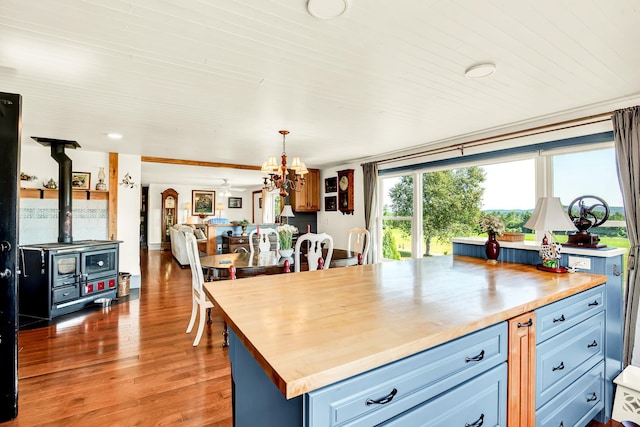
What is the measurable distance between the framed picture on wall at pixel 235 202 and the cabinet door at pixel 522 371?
12.2m

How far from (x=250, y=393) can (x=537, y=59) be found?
245cm

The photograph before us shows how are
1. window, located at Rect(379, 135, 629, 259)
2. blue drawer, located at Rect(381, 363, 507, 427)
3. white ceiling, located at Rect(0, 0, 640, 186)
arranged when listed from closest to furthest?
blue drawer, located at Rect(381, 363, 507, 427), white ceiling, located at Rect(0, 0, 640, 186), window, located at Rect(379, 135, 629, 259)

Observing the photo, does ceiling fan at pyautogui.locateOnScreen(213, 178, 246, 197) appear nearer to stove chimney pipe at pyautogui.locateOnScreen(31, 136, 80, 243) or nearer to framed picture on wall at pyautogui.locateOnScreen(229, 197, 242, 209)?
framed picture on wall at pyautogui.locateOnScreen(229, 197, 242, 209)

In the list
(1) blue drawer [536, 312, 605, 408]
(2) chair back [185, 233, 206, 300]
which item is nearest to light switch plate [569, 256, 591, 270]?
(1) blue drawer [536, 312, 605, 408]

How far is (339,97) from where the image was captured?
256cm

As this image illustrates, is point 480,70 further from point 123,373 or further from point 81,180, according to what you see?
point 81,180

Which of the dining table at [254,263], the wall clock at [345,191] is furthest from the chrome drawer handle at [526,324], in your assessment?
the wall clock at [345,191]

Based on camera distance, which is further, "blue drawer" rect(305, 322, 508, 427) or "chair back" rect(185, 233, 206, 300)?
"chair back" rect(185, 233, 206, 300)

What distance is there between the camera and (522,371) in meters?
1.30

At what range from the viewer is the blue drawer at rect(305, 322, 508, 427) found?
0.78m

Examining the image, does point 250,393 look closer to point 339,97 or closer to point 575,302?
point 575,302

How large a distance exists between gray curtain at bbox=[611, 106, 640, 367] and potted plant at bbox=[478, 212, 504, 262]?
1161mm

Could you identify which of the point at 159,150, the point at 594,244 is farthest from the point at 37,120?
the point at 594,244

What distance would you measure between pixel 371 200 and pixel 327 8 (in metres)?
4.15
